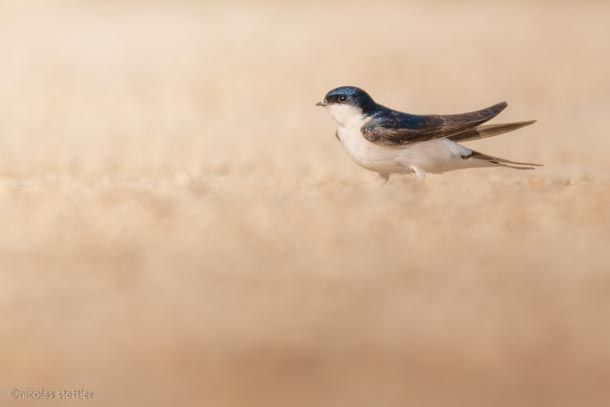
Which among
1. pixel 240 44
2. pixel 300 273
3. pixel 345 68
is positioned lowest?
pixel 300 273

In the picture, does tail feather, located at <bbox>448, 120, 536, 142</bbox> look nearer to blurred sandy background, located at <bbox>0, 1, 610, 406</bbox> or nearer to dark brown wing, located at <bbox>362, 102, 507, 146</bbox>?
dark brown wing, located at <bbox>362, 102, 507, 146</bbox>

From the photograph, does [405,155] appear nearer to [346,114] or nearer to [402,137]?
[402,137]

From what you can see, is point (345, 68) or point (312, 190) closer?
point (312, 190)

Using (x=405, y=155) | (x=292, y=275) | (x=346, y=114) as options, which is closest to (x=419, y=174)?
(x=405, y=155)

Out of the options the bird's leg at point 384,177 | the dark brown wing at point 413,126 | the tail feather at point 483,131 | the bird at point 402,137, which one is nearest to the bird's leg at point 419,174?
the bird at point 402,137

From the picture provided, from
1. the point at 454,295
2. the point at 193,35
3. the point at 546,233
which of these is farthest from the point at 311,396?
the point at 193,35

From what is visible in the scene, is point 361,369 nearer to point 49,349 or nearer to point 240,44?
point 49,349

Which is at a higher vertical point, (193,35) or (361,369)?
(193,35)
